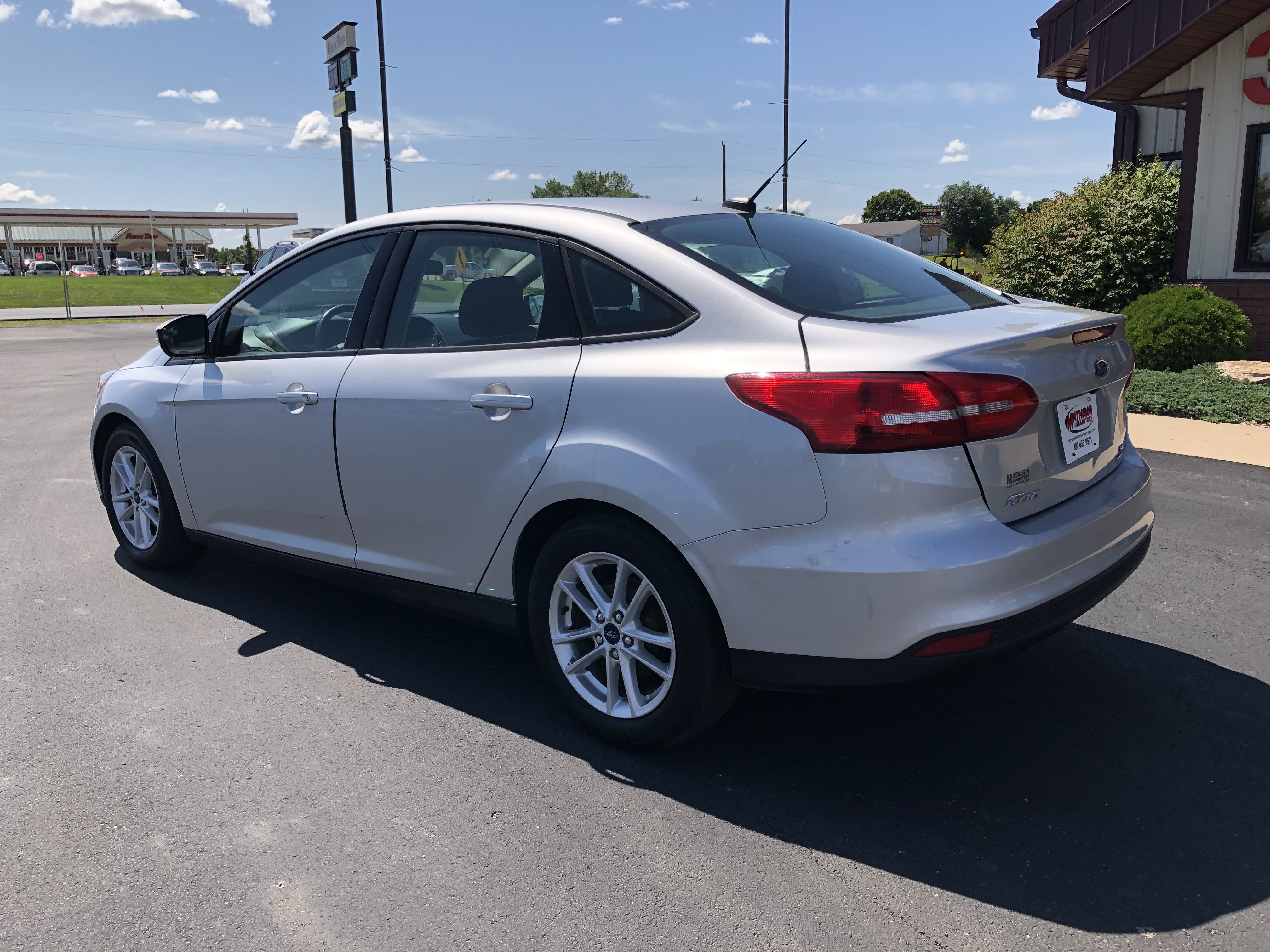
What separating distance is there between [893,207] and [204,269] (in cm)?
7544

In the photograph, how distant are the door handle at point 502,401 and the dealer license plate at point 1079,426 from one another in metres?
1.60

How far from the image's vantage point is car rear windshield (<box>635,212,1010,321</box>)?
3.13 meters

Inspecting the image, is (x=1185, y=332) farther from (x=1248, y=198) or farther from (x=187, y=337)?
(x=187, y=337)

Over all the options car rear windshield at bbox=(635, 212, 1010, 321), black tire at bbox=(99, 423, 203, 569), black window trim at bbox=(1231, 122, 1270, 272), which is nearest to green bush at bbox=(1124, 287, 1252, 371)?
black window trim at bbox=(1231, 122, 1270, 272)

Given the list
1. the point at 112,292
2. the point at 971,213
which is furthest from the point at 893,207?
the point at 112,292

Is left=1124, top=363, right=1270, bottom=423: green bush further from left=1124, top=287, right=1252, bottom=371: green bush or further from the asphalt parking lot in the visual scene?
the asphalt parking lot

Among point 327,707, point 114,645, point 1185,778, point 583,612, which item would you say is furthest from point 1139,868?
point 114,645

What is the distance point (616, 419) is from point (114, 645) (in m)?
2.58

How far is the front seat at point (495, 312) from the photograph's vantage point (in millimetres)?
3447

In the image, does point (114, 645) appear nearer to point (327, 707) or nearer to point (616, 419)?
point (327, 707)

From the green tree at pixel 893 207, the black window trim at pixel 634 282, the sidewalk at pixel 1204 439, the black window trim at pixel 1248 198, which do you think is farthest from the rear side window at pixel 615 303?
the green tree at pixel 893 207

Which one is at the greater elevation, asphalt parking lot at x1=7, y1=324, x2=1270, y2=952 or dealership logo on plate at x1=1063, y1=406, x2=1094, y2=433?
dealership logo on plate at x1=1063, y1=406, x2=1094, y2=433

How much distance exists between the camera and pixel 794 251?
356 cm

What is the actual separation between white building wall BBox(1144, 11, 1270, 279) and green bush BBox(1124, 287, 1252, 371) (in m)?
1.89
